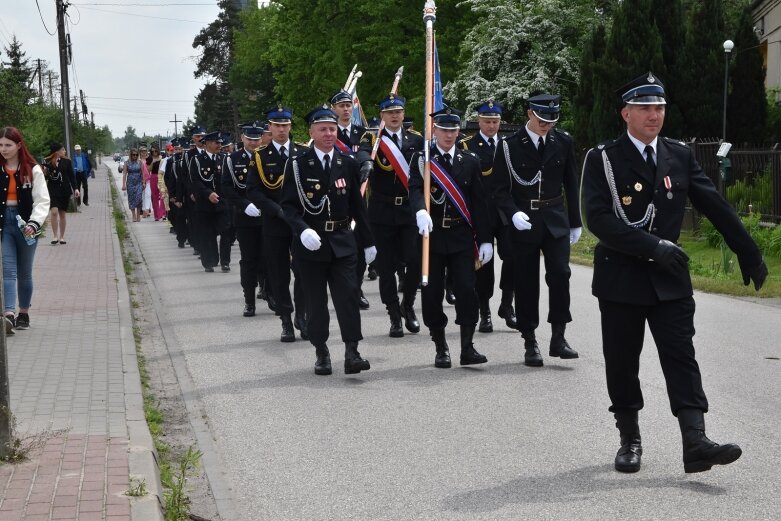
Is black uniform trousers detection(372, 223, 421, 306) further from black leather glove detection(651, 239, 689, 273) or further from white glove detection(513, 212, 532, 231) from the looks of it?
black leather glove detection(651, 239, 689, 273)

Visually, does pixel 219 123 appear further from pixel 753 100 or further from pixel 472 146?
pixel 472 146

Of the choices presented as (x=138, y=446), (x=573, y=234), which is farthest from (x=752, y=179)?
(x=138, y=446)

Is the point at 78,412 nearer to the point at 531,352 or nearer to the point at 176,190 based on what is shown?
the point at 531,352

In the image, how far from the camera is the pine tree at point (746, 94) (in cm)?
2870

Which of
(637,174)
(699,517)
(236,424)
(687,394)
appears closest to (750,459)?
(687,394)

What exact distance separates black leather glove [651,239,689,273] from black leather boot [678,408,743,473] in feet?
2.35

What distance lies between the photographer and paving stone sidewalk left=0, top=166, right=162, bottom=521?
5.36 meters

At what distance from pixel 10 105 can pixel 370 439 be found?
24.2 m

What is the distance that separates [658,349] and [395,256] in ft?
18.8

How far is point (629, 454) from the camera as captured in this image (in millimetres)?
6023

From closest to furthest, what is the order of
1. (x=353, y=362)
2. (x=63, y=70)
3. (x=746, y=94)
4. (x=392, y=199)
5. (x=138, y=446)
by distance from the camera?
(x=138, y=446)
(x=353, y=362)
(x=392, y=199)
(x=746, y=94)
(x=63, y=70)

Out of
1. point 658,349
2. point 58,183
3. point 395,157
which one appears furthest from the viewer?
point 58,183

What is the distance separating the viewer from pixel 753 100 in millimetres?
28906

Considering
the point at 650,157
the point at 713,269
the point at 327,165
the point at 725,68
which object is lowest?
the point at 713,269
